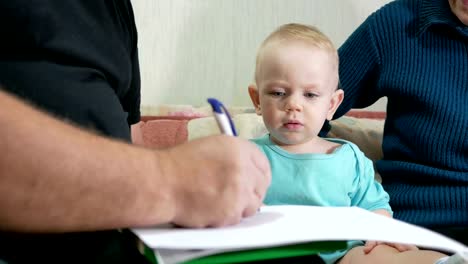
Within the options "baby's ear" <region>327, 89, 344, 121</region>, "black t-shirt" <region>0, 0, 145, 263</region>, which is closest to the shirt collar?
"baby's ear" <region>327, 89, 344, 121</region>

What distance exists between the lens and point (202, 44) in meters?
1.71

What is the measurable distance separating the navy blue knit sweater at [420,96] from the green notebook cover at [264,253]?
71cm

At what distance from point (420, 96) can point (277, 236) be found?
823mm

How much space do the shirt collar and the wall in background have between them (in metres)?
0.60

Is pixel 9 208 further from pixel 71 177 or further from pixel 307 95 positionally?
pixel 307 95

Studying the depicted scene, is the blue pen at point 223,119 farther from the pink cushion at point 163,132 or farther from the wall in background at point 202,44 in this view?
the wall in background at point 202,44

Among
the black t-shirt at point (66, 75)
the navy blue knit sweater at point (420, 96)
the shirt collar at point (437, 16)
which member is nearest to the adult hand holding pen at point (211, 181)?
the black t-shirt at point (66, 75)

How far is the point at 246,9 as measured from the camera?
1.74 metres

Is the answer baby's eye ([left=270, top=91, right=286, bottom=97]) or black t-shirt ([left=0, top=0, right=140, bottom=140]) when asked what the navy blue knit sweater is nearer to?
baby's eye ([left=270, top=91, right=286, bottom=97])

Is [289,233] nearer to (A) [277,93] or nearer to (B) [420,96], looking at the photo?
(A) [277,93]

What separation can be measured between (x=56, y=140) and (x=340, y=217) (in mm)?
323

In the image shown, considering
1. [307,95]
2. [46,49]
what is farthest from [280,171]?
[46,49]

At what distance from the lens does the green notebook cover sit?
480 mm

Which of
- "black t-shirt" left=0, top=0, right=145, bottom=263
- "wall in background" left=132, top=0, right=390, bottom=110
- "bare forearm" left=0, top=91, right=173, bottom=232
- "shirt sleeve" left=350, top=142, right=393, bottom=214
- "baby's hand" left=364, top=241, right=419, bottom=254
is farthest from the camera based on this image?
"wall in background" left=132, top=0, right=390, bottom=110
